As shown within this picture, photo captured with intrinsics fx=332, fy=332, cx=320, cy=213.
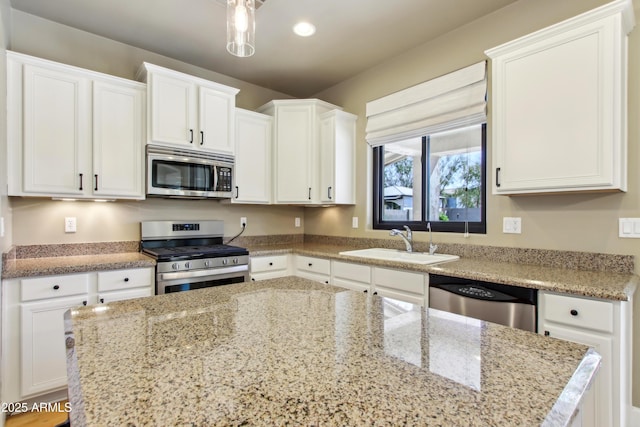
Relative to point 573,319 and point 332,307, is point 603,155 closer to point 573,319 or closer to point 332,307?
point 573,319

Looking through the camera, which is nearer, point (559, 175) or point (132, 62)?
point (559, 175)

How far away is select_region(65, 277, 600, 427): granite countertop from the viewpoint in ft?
1.73

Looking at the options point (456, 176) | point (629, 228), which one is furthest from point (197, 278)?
point (629, 228)

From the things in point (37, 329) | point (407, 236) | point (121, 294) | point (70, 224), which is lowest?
point (37, 329)

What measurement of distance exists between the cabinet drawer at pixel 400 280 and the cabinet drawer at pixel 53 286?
1.97 metres

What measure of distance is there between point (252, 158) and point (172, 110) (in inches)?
32.9

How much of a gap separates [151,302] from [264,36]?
7.68 feet

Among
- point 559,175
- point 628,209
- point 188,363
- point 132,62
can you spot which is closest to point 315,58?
point 132,62

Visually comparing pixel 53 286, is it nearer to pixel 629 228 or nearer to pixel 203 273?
pixel 203 273

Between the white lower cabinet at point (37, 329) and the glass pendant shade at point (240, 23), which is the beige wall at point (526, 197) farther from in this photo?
the white lower cabinet at point (37, 329)

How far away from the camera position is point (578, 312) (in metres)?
1.51

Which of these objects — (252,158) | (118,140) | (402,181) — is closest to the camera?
(118,140)

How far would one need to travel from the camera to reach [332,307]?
3.63 ft

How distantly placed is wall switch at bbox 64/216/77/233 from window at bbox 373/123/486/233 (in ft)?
8.41
